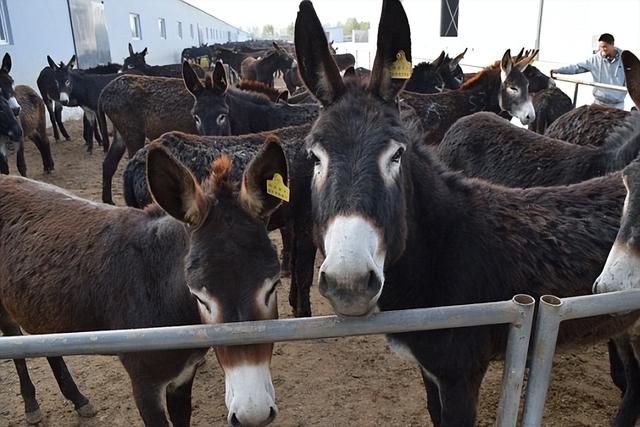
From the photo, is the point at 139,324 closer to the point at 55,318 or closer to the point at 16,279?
the point at 55,318

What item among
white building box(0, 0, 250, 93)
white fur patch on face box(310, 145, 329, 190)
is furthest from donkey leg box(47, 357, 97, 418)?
white building box(0, 0, 250, 93)

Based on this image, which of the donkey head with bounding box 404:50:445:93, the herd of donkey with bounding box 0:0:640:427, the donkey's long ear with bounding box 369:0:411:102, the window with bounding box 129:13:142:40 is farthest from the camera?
the window with bounding box 129:13:142:40

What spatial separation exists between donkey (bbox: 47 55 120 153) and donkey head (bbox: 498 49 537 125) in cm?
956

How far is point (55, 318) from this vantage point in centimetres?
265

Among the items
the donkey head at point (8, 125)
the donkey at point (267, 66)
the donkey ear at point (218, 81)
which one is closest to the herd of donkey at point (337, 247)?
the donkey ear at point (218, 81)

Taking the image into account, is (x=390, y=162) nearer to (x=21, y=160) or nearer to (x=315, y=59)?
(x=315, y=59)

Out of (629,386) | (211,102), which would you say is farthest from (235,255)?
(211,102)

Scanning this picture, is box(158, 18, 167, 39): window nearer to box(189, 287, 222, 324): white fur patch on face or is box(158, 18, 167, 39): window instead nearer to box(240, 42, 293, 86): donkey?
box(240, 42, 293, 86): donkey

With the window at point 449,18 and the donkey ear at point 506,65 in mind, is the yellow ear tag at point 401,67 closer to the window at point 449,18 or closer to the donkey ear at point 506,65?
the donkey ear at point 506,65

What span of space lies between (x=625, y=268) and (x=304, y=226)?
3003 mm

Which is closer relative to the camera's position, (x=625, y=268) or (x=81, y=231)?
(x=625, y=268)

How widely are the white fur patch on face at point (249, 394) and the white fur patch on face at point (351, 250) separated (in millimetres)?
554

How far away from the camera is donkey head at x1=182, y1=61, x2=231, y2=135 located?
643 centimetres

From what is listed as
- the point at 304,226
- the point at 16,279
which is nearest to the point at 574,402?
the point at 304,226
